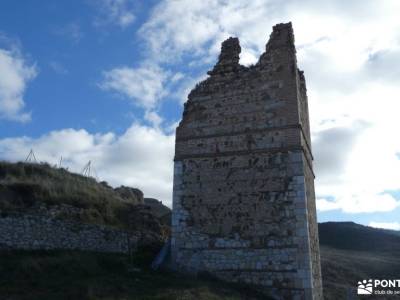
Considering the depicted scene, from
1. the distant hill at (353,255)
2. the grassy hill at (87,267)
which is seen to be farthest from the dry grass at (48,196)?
the distant hill at (353,255)

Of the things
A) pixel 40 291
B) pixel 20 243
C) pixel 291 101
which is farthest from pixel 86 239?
pixel 291 101

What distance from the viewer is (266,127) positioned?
1195cm

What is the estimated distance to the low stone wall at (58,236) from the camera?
43.1ft

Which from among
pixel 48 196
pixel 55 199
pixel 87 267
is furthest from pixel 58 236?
pixel 87 267

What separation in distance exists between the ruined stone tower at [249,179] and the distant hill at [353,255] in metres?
2.68

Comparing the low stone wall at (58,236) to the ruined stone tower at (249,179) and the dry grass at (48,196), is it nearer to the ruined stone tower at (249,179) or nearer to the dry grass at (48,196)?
the dry grass at (48,196)

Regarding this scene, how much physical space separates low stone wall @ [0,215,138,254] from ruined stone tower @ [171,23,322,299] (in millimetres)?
3887

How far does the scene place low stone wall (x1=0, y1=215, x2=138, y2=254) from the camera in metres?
13.1

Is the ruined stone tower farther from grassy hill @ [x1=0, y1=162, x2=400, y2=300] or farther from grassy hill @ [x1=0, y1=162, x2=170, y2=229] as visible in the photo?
grassy hill @ [x1=0, y1=162, x2=170, y2=229]

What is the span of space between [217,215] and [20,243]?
255 inches

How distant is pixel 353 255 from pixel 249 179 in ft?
87.6

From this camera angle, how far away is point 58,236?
13945mm

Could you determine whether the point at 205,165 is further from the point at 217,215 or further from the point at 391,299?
the point at 391,299

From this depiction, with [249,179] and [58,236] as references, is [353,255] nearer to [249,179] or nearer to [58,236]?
[249,179]
